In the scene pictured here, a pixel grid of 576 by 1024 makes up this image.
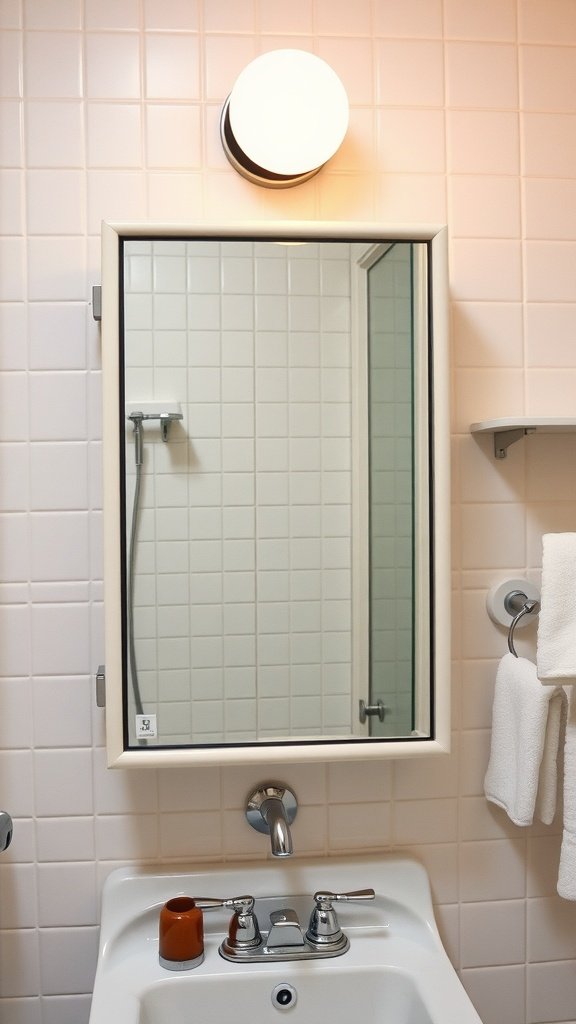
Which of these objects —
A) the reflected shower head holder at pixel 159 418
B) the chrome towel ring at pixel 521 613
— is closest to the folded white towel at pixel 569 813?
the chrome towel ring at pixel 521 613

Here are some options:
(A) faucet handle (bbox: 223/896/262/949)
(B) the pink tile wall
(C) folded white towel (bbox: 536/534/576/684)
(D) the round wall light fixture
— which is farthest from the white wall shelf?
(A) faucet handle (bbox: 223/896/262/949)

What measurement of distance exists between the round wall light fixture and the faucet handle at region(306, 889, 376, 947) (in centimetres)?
101

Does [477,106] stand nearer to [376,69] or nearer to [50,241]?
[376,69]

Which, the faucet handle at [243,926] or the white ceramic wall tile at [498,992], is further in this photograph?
the white ceramic wall tile at [498,992]

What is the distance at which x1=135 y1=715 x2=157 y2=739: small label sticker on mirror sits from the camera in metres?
1.11

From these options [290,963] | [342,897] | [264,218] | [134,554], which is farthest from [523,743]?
[264,218]

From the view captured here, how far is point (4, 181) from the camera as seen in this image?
1158mm

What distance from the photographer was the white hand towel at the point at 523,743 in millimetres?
1101

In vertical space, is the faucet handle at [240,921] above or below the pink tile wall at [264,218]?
below

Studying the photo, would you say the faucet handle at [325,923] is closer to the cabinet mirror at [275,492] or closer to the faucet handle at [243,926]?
the faucet handle at [243,926]

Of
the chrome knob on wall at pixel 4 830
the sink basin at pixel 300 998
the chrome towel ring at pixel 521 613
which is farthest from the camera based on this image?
the chrome towel ring at pixel 521 613

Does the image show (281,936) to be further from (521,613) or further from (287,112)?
(287,112)

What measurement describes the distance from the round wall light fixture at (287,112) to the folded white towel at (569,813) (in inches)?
32.2

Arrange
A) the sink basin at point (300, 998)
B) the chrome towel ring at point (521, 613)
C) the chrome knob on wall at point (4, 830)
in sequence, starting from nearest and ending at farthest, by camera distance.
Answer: the chrome knob on wall at point (4, 830) → the sink basin at point (300, 998) → the chrome towel ring at point (521, 613)
